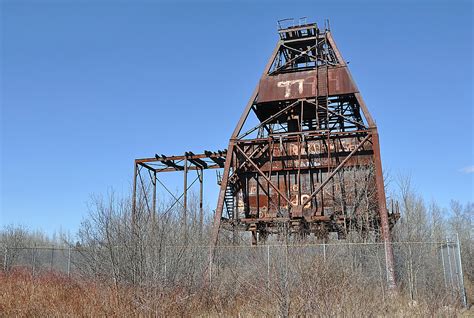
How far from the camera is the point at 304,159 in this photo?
21.1m

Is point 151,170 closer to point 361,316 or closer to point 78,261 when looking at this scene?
point 78,261

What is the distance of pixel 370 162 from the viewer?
20.3 m

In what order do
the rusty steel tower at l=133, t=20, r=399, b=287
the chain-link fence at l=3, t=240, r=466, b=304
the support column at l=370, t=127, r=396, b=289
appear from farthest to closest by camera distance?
1. the rusty steel tower at l=133, t=20, r=399, b=287
2. the support column at l=370, t=127, r=396, b=289
3. the chain-link fence at l=3, t=240, r=466, b=304

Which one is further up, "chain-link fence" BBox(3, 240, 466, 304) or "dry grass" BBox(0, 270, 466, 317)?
"chain-link fence" BBox(3, 240, 466, 304)

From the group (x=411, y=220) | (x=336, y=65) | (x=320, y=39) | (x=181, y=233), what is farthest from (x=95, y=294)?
(x=411, y=220)

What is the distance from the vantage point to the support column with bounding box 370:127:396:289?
15.6 metres

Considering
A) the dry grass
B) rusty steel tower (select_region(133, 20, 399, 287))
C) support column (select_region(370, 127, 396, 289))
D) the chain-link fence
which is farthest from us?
rusty steel tower (select_region(133, 20, 399, 287))

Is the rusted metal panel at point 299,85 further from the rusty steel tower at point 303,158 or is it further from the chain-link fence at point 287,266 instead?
the chain-link fence at point 287,266

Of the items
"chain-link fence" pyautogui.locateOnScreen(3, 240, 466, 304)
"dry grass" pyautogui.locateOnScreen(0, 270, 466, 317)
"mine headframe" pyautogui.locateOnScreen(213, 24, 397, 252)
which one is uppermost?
"mine headframe" pyautogui.locateOnScreen(213, 24, 397, 252)

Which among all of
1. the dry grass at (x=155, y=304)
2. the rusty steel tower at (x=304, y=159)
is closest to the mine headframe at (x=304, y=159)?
the rusty steel tower at (x=304, y=159)

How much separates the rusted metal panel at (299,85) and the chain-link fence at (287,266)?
7.75m

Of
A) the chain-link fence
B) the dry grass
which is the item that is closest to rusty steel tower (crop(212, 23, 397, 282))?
the chain-link fence

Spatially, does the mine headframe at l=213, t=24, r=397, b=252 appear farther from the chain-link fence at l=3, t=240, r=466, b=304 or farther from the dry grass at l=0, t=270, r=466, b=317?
the dry grass at l=0, t=270, r=466, b=317

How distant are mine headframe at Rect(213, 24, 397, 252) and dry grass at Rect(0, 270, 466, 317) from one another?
648 centimetres
